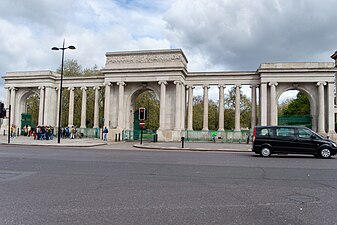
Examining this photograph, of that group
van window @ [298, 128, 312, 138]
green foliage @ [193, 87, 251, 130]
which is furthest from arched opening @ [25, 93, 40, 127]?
van window @ [298, 128, 312, 138]

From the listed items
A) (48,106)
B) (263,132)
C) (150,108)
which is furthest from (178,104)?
(150,108)

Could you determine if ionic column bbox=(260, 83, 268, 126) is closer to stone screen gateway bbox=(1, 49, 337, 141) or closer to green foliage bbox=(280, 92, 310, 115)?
stone screen gateway bbox=(1, 49, 337, 141)

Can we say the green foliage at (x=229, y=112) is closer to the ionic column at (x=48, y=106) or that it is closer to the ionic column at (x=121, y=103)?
the ionic column at (x=121, y=103)

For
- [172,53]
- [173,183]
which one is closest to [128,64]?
[172,53]

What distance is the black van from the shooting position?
15.5m

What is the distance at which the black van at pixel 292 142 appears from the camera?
15492mm

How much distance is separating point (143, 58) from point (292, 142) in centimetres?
2383

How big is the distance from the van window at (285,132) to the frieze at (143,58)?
20.3 m

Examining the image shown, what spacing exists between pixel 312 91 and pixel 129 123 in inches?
950

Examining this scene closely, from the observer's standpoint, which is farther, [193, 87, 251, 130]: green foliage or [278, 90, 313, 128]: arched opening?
[193, 87, 251, 130]: green foliage

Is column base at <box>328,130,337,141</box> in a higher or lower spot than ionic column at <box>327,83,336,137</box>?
lower

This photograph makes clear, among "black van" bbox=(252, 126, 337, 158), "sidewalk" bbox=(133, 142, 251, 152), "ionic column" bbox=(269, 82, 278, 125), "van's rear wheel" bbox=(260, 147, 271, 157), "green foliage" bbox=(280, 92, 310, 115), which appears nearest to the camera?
"black van" bbox=(252, 126, 337, 158)

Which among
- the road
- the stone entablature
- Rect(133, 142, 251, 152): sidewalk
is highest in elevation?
the stone entablature

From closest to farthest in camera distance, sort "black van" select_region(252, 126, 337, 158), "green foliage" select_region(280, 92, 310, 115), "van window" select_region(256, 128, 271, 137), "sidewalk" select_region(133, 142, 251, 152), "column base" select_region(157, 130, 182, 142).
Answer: "black van" select_region(252, 126, 337, 158), "van window" select_region(256, 128, 271, 137), "sidewalk" select_region(133, 142, 251, 152), "column base" select_region(157, 130, 182, 142), "green foliage" select_region(280, 92, 310, 115)
